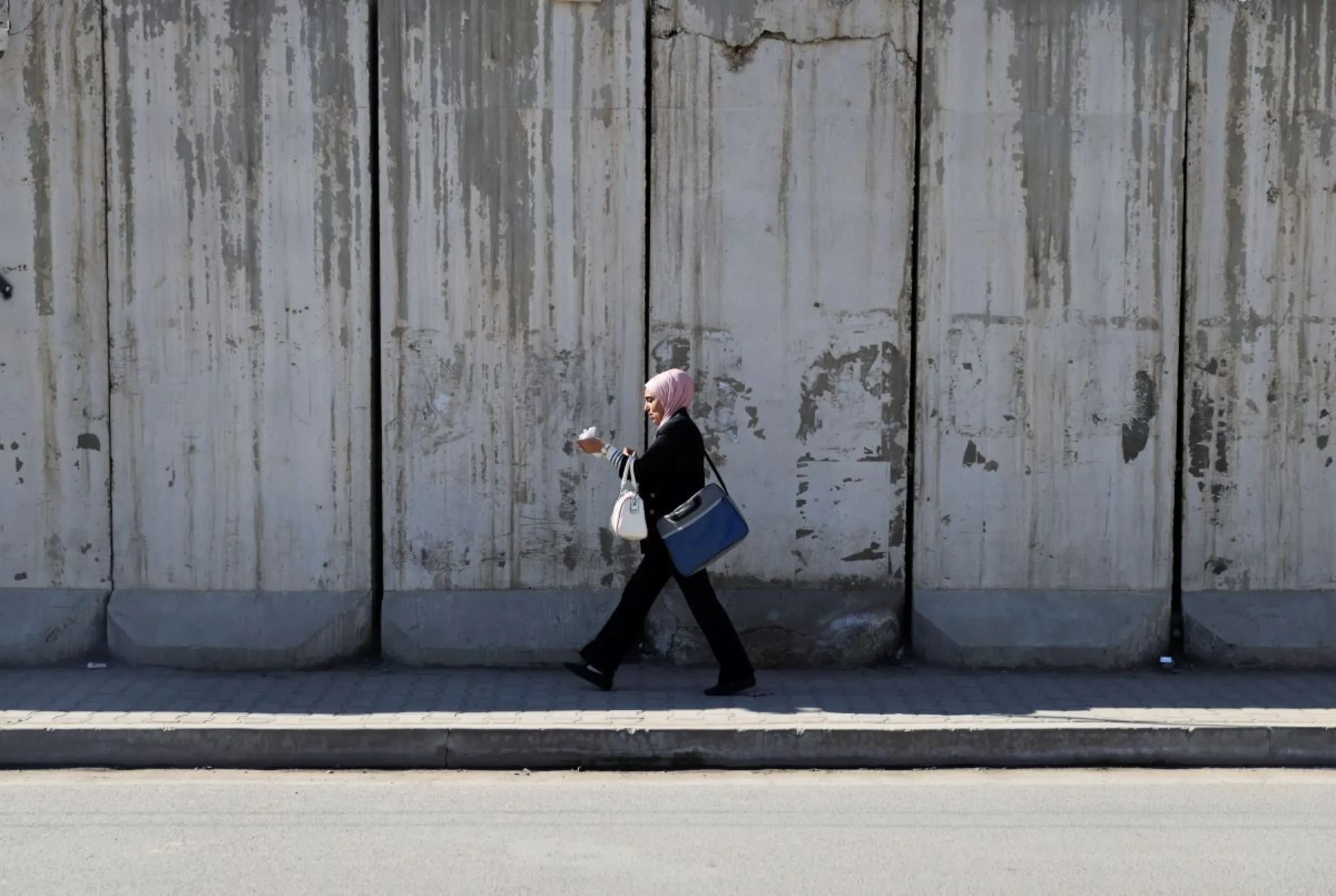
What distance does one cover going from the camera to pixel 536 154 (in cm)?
852

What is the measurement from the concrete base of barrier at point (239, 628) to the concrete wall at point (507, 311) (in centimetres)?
26

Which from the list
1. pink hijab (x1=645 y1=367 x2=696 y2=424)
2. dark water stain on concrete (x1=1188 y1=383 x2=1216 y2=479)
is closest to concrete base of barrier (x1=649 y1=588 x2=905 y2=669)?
pink hijab (x1=645 y1=367 x2=696 y2=424)

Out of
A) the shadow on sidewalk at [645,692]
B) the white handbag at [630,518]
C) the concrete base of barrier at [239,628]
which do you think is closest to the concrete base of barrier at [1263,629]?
the shadow on sidewalk at [645,692]

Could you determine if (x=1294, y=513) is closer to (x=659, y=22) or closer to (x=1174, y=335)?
(x=1174, y=335)

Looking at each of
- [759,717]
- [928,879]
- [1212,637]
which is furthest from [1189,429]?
[928,879]

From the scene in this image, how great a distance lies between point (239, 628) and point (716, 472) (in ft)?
9.50

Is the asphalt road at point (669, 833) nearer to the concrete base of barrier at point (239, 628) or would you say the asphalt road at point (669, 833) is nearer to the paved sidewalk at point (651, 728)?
the paved sidewalk at point (651, 728)

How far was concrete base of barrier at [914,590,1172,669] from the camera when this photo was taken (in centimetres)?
857

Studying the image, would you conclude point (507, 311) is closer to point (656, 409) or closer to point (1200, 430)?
point (656, 409)

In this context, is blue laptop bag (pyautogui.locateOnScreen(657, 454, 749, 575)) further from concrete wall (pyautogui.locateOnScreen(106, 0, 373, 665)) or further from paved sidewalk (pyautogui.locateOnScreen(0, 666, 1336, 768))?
concrete wall (pyautogui.locateOnScreen(106, 0, 373, 665))

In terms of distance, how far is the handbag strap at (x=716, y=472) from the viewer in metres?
7.82

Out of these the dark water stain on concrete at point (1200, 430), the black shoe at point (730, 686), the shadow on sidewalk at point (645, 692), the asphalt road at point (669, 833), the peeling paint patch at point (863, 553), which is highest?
the dark water stain on concrete at point (1200, 430)

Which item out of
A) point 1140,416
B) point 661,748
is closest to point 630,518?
point 661,748

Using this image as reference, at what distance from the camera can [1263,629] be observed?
860 centimetres
